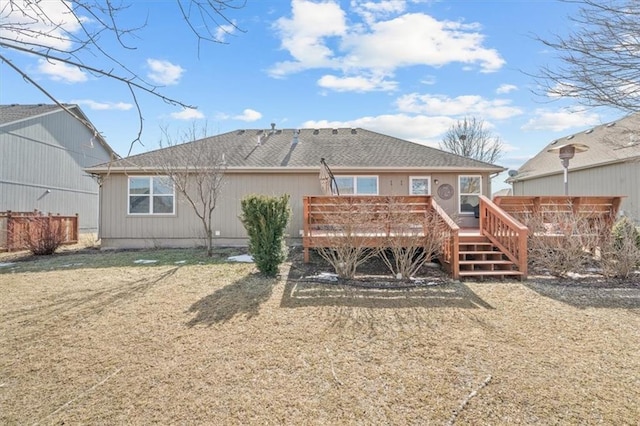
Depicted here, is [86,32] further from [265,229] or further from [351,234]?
[351,234]

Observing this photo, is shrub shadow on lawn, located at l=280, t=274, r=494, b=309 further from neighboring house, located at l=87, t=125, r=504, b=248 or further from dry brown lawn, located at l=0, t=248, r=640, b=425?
neighboring house, located at l=87, t=125, r=504, b=248

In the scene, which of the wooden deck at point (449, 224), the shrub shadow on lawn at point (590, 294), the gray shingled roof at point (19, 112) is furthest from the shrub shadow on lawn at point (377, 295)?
the gray shingled roof at point (19, 112)

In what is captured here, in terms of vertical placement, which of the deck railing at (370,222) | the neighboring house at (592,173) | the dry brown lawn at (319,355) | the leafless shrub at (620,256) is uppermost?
the neighboring house at (592,173)

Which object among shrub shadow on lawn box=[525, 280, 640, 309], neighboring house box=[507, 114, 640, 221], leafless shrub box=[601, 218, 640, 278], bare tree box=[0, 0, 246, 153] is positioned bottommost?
shrub shadow on lawn box=[525, 280, 640, 309]

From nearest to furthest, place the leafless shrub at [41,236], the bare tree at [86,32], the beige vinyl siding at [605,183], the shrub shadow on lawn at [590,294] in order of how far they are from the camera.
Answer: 1. the bare tree at [86,32]
2. the shrub shadow on lawn at [590,294]
3. the leafless shrub at [41,236]
4. the beige vinyl siding at [605,183]

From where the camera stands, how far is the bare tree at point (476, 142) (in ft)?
98.9

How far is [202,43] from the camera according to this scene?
103 inches

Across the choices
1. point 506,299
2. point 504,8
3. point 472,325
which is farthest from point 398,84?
point 472,325

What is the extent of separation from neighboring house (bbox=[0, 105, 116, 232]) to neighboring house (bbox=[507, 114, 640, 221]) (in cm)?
2323

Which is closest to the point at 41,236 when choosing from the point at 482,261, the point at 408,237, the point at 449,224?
the point at 408,237

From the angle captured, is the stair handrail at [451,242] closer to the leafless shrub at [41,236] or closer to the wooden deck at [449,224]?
the wooden deck at [449,224]

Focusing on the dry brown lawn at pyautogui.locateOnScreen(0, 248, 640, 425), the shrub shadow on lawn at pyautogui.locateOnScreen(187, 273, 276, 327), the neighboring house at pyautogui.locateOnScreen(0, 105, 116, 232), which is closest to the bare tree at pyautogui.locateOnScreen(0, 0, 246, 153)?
the dry brown lawn at pyautogui.locateOnScreen(0, 248, 640, 425)

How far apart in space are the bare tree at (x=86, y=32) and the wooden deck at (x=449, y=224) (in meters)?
4.54

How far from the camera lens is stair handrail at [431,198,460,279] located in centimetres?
666
